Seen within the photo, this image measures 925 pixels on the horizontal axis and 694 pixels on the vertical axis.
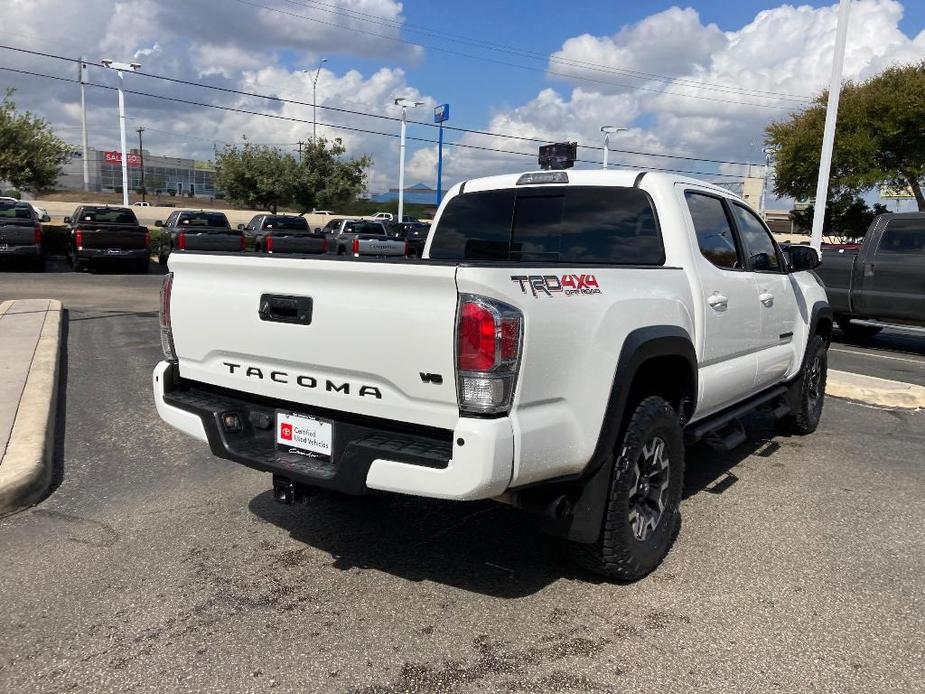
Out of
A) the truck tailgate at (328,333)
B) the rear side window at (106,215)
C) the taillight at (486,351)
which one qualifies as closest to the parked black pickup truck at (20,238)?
the rear side window at (106,215)

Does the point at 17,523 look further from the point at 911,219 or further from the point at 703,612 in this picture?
the point at 911,219

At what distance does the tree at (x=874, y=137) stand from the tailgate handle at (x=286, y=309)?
26.0m

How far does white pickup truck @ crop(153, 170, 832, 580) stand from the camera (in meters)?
2.77

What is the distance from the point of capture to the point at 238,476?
5105 mm

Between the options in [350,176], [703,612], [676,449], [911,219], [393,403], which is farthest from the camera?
[350,176]

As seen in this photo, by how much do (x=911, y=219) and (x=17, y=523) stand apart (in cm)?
1215

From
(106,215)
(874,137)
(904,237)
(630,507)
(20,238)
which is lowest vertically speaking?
(630,507)

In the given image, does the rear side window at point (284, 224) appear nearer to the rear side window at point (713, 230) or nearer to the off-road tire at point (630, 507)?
the rear side window at point (713, 230)

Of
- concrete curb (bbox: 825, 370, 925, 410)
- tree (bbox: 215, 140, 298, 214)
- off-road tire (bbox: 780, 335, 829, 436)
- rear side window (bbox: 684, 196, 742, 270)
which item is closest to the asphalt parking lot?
off-road tire (bbox: 780, 335, 829, 436)

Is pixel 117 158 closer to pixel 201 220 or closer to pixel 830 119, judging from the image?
pixel 201 220

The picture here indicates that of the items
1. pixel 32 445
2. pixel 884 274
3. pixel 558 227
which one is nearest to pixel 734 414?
pixel 558 227

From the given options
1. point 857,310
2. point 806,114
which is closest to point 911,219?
point 857,310

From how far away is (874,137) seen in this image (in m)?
25.0

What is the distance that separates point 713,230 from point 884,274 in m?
8.47
